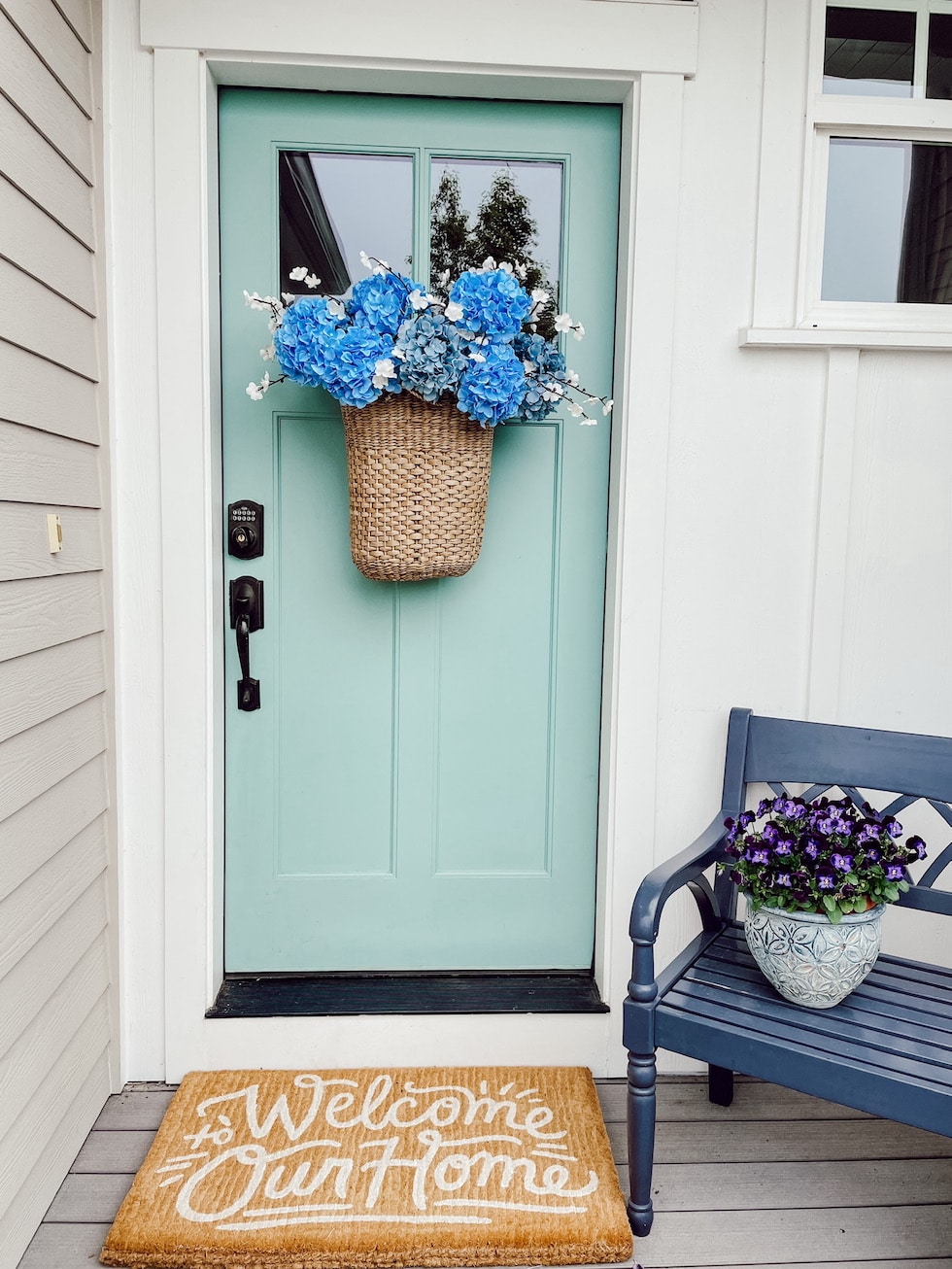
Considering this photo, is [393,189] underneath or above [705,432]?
above

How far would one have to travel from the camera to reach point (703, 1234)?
163 centimetres

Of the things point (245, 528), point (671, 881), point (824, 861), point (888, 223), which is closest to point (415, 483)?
point (245, 528)

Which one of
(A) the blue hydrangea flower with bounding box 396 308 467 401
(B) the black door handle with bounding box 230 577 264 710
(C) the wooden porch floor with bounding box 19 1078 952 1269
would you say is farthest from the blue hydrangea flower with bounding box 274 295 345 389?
(C) the wooden porch floor with bounding box 19 1078 952 1269

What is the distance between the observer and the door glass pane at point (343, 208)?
2031mm

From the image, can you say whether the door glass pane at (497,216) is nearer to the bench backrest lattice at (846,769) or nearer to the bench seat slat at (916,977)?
the bench backrest lattice at (846,769)

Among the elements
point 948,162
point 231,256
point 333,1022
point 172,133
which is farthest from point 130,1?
point 333,1022

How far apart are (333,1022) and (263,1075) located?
0.19 metres

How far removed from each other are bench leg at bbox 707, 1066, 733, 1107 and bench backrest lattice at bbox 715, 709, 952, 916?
13.1 inches

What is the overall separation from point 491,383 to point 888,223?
1.05 m

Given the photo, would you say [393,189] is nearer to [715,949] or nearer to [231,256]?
[231,256]

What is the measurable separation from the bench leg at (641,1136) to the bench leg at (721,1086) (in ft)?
1.33

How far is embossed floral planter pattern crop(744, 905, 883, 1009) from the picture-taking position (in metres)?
1.58

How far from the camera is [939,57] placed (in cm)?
200

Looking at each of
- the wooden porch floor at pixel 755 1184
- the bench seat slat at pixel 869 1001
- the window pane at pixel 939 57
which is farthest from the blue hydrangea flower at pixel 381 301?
the wooden porch floor at pixel 755 1184
